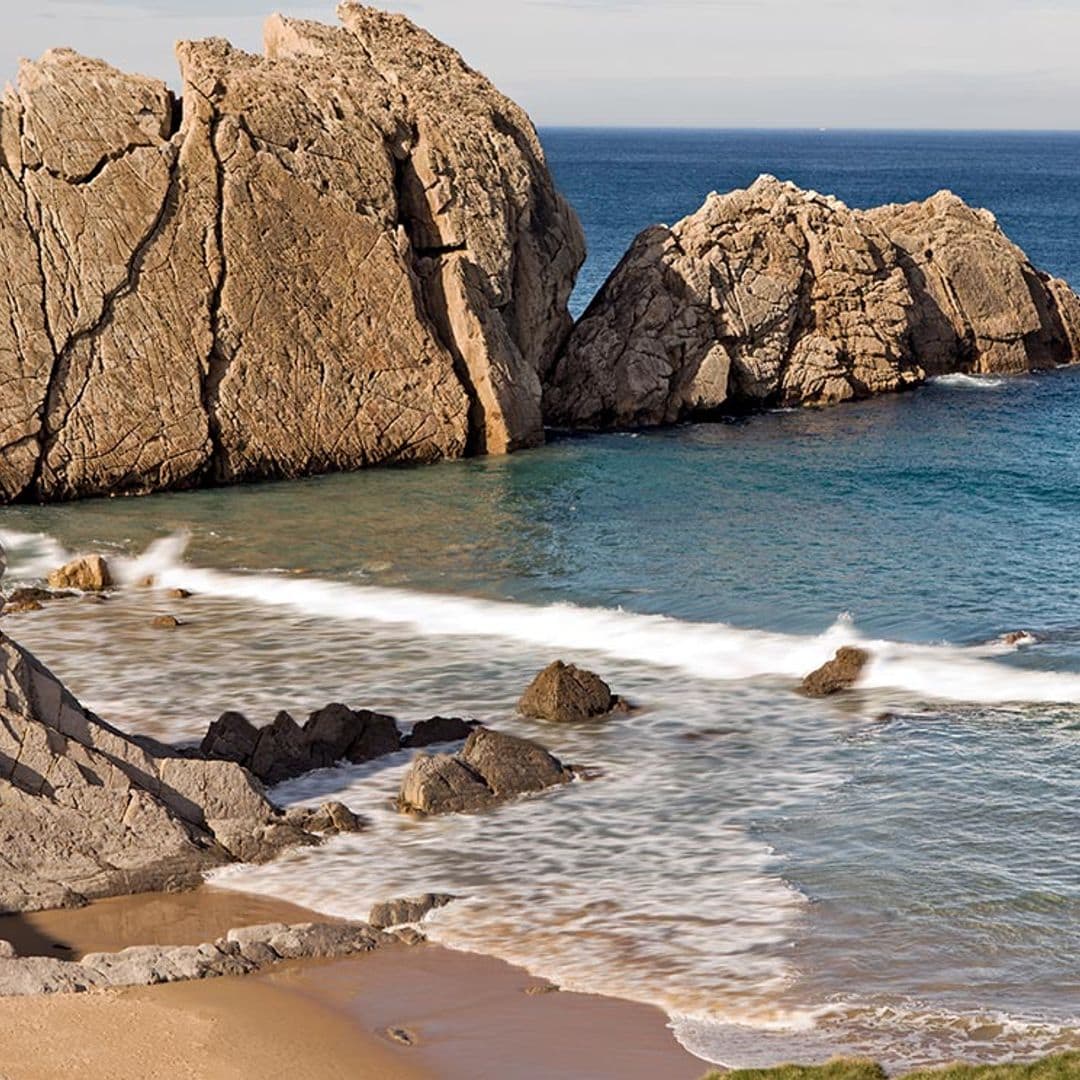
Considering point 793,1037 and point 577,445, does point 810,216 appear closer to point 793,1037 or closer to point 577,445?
point 577,445

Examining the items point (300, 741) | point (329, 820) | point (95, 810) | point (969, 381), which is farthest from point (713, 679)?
point (969, 381)

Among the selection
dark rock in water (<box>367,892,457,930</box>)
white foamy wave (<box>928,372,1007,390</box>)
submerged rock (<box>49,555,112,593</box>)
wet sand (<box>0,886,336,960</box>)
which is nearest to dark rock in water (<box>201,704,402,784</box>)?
wet sand (<box>0,886,336,960</box>)

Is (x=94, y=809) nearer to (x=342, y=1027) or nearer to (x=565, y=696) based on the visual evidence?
(x=342, y=1027)

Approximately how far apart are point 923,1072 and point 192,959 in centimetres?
759

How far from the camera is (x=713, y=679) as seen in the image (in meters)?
30.8

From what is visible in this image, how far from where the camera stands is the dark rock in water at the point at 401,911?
20562mm

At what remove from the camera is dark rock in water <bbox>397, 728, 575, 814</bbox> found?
2425 cm

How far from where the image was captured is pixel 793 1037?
58.2 ft

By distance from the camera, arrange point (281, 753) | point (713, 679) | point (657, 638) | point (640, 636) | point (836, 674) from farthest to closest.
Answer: point (640, 636), point (657, 638), point (713, 679), point (836, 674), point (281, 753)

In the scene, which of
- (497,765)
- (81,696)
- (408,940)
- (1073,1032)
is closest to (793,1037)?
(1073,1032)

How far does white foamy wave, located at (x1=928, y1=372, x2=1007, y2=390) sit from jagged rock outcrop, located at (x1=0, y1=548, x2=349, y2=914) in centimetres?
4429

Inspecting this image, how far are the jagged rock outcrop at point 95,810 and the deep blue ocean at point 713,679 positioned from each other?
2.85ft

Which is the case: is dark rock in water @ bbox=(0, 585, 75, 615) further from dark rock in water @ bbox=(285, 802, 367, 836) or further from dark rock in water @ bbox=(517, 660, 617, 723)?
dark rock in water @ bbox=(285, 802, 367, 836)

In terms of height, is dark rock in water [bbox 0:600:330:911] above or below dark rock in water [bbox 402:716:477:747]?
above
